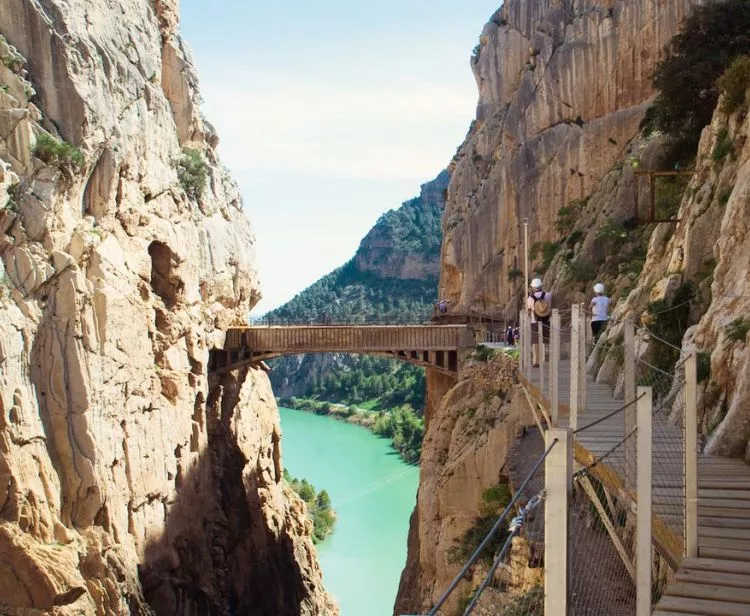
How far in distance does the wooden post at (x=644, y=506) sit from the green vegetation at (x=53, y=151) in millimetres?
23262

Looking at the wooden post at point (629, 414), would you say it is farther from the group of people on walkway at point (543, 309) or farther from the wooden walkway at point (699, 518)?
the group of people on walkway at point (543, 309)

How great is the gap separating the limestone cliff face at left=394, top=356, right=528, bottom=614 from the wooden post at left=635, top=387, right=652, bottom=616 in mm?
8154

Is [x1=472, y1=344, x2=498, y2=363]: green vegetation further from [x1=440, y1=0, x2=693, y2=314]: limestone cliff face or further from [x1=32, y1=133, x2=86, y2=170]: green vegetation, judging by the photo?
[x1=32, y1=133, x2=86, y2=170]: green vegetation

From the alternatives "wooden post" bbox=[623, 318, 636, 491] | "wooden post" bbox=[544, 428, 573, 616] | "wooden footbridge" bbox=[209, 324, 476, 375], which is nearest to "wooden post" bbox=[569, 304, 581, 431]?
"wooden post" bbox=[623, 318, 636, 491]

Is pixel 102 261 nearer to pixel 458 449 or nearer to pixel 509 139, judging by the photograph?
pixel 458 449

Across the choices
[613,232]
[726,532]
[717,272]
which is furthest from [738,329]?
[613,232]

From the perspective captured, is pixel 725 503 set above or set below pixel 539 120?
below

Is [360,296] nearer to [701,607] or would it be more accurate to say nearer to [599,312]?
[599,312]

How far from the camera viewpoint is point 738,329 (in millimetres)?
9484

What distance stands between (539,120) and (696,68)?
15.2m

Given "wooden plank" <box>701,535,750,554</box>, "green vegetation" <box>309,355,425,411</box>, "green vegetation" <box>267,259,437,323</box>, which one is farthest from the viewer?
"green vegetation" <box>267,259,437,323</box>

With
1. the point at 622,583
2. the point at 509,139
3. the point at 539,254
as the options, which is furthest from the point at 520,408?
the point at 509,139

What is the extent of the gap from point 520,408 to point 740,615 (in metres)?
12.3

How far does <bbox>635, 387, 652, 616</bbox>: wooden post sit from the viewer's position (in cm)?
571
